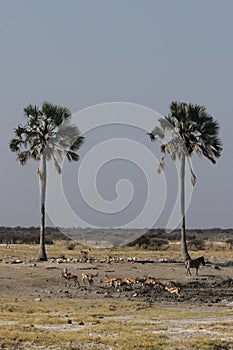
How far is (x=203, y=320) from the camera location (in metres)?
18.1

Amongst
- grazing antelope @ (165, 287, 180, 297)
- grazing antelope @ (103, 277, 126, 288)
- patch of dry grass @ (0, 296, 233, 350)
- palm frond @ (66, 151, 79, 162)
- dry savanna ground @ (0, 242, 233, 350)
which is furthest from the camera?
palm frond @ (66, 151, 79, 162)

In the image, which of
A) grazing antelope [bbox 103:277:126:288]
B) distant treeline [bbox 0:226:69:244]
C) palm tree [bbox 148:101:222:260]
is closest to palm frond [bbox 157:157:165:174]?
palm tree [bbox 148:101:222:260]

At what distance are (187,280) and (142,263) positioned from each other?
5.92m

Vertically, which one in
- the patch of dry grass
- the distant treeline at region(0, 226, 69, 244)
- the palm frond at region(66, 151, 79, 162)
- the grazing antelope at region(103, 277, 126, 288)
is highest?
the palm frond at region(66, 151, 79, 162)

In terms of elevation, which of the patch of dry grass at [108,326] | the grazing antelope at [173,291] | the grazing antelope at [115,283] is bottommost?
the patch of dry grass at [108,326]

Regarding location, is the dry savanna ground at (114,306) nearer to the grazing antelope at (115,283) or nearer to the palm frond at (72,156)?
the grazing antelope at (115,283)

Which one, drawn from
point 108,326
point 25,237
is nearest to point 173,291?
point 108,326

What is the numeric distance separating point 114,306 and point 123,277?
9647mm

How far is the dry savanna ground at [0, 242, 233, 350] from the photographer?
46.1ft

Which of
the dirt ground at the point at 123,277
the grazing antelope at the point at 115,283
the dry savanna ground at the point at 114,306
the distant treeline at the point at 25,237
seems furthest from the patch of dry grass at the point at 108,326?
the distant treeline at the point at 25,237

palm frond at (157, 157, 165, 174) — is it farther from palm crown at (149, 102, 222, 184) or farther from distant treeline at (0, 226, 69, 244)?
distant treeline at (0, 226, 69, 244)

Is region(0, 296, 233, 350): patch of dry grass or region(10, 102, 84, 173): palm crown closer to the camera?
region(0, 296, 233, 350): patch of dry grass

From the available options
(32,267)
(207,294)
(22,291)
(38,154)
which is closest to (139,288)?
(207,294)

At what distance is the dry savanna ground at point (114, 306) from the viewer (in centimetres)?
1405
